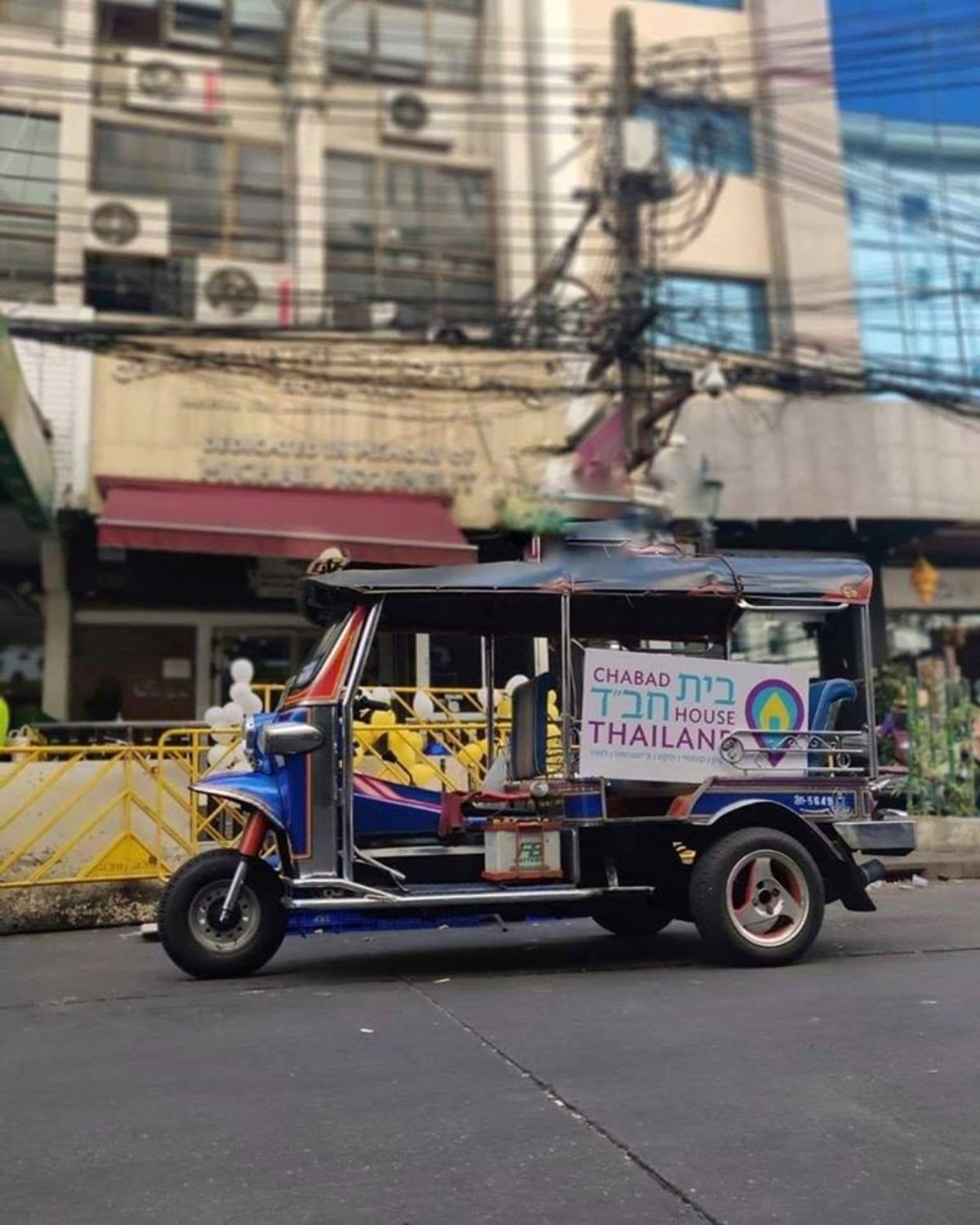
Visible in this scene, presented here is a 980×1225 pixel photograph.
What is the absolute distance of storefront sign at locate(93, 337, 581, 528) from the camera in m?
15.3

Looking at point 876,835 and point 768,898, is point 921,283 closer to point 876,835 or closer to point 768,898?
point 876,835

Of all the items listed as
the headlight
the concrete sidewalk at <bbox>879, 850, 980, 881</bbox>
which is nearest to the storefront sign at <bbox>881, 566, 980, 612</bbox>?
the concrete sidewalk at <bbox>879, 850, 980, 881</bbox>

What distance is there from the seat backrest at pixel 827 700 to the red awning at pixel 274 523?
22.7 ft

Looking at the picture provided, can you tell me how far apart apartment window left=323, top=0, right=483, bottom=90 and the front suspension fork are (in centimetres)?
1632

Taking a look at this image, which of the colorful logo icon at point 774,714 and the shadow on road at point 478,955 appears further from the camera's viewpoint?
the colorful logo icon at point 774,714

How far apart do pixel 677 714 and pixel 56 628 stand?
1097cm

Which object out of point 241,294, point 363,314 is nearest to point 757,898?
point 363,314

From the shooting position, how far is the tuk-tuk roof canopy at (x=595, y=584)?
6383 millimetres

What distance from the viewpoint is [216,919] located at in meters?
6.20

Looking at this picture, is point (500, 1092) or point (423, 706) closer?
point (500, 1092)

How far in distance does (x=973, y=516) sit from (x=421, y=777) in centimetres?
1145

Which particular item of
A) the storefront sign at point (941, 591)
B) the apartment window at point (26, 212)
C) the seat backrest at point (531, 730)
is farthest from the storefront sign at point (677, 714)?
the apartment window at point (26, 212)

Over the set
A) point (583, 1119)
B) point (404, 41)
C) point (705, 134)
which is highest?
point (404, 41)

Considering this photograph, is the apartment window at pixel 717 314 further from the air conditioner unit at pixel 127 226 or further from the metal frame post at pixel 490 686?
the metal frame post at pixel 490 686
